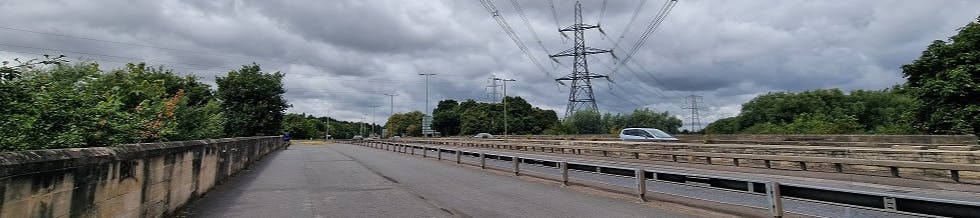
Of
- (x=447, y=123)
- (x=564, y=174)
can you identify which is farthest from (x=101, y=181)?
(x=447, y=123)

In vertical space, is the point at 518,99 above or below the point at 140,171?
above

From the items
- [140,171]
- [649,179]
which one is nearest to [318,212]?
[140,171]

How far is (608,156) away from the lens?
28.6 metres

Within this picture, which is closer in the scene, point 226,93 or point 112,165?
point 112,165

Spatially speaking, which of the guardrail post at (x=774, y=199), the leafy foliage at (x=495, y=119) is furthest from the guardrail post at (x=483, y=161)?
the leafy foliage at (x=495, y=119)

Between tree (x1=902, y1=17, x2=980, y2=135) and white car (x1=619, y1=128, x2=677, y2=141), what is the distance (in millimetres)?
11417

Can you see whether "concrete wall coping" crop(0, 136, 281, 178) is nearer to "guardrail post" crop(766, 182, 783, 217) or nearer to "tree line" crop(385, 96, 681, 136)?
"guardrail post" crop(766, 182, 783, 217)

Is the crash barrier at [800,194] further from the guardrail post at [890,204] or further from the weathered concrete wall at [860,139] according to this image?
the weathered concrete wall at [860,139]

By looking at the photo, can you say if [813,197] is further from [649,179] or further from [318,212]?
[318,212]

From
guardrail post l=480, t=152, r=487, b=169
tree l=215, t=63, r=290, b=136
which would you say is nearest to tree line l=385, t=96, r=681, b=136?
tree l=215, t=63, r=290, b=136

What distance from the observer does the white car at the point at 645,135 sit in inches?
1230

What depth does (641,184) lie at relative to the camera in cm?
1023

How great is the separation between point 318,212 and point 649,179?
18.3 feet

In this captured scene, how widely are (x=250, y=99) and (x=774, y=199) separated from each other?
41993 mm
